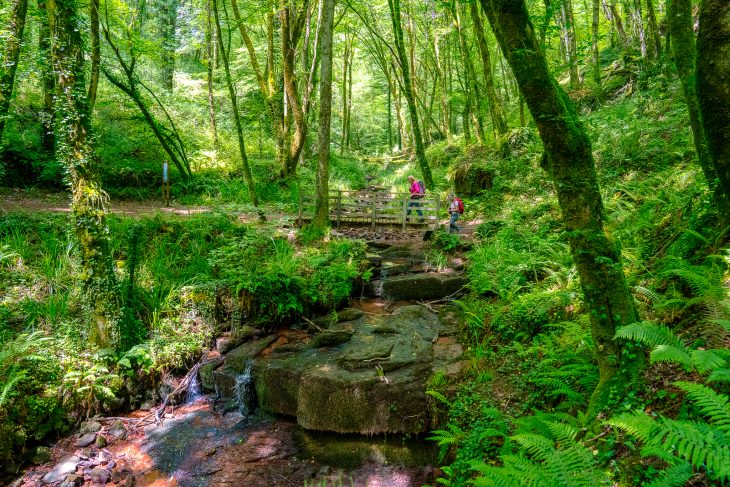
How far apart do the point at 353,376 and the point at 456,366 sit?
5.08 ft

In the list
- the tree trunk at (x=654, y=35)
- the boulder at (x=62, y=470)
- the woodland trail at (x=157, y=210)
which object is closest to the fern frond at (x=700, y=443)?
the boulder at (x=62, y=470)

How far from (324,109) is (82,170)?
5646 mm

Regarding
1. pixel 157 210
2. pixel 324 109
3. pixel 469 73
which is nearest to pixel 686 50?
pixel 324 109

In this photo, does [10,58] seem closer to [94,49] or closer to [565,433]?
[94,49]

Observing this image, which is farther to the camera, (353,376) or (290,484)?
(353,376)

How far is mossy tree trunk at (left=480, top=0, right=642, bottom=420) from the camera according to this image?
3.38m

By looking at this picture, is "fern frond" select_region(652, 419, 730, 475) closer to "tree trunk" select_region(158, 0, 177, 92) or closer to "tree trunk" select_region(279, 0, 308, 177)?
"tree trunk" select_region(279, 0, 308, 177)

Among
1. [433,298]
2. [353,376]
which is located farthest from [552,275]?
[353,376]

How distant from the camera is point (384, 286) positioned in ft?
30.8

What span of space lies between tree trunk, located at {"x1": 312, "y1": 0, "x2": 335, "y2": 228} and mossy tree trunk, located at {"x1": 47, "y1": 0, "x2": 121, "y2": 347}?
4.97m

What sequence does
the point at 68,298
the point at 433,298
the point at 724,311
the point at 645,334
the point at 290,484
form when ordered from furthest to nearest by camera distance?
the point at 433,298, the point at 68,298, the point at 290,484, the point at 724,311, the point at 645,334

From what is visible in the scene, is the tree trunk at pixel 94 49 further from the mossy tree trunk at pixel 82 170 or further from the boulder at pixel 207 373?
the boulder at pixel 207 373

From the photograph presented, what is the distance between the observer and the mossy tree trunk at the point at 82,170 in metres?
6.07

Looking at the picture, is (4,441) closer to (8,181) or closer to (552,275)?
(552,275)
